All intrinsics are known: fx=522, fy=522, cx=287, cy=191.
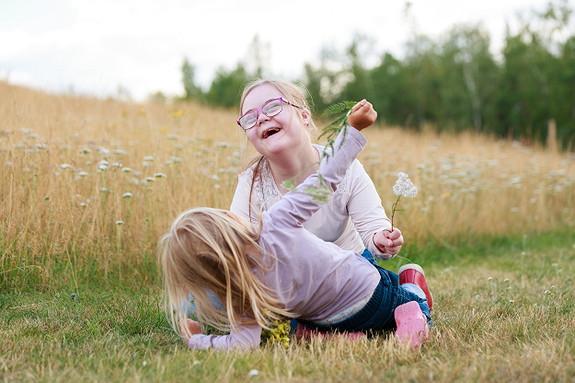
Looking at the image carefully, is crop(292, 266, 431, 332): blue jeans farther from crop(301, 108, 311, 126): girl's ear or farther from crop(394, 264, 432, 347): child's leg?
crop(301, 108, 311, 126): girl's ear

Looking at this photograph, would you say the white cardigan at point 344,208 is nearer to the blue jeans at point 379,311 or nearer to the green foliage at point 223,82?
the blue jeans at point 379,311

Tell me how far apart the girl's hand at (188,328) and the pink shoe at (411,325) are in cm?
88

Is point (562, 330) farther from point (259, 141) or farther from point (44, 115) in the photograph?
point (44, 115)

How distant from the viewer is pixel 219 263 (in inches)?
78.6

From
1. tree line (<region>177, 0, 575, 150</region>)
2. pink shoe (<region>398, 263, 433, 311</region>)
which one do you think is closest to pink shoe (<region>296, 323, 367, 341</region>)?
pink shoe (<region>398, 263, 433, 311</region>)

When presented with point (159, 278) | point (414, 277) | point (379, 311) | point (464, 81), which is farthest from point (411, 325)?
point (464, 81)

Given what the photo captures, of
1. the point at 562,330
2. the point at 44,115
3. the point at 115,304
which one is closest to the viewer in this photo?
the point at 562,330

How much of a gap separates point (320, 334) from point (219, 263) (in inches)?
23.4

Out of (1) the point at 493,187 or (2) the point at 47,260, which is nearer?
(2) the point at 47,260

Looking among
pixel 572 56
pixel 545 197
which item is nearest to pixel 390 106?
pixel 572 56

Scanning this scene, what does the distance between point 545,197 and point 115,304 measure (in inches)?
247

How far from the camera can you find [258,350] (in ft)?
6.75

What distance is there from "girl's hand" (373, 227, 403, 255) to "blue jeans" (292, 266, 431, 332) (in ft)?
0.44

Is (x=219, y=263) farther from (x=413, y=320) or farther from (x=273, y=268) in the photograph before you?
(x=413, y=320)
